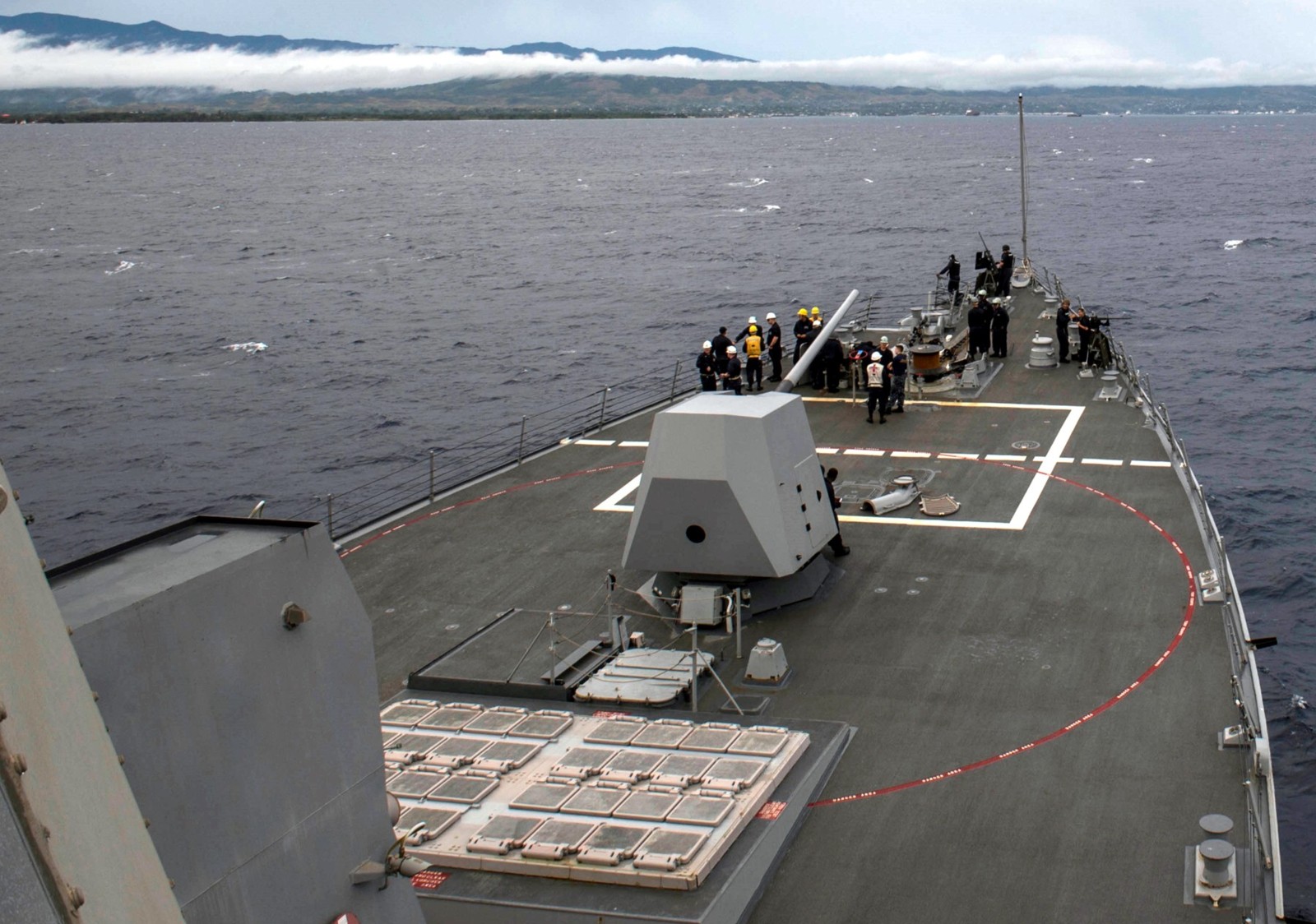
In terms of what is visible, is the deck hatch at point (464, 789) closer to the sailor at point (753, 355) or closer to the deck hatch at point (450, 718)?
the deck hatch at point (450, 718)

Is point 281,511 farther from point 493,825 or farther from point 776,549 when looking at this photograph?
point 493,825

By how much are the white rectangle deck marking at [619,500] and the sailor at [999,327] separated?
11760mm

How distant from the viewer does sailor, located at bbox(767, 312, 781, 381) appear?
2836 cm

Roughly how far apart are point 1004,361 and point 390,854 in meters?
25.1

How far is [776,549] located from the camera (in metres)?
15.3

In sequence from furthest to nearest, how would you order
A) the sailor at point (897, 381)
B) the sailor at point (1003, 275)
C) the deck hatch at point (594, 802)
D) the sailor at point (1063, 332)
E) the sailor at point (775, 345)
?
the sailor at point (1003, 275), the sailor at point (1063, 332), the sailor at point (775, 345), the sailor at point (897, 381), the deck hatch at point (594, 802)

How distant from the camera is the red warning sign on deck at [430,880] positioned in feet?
32.1

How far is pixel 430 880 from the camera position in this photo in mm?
9898

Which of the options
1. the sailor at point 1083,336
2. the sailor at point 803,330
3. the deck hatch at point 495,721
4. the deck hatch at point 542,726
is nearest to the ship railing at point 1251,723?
the deck hatch at point 542,726

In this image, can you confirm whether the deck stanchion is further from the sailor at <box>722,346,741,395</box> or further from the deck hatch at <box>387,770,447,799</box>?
the sailor at <box>722,346,741,395</box>

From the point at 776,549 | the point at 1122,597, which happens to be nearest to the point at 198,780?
the point at 776,549

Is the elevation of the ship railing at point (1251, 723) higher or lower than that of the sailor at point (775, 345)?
lower

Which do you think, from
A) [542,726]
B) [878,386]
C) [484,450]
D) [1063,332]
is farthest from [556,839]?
[484,450]

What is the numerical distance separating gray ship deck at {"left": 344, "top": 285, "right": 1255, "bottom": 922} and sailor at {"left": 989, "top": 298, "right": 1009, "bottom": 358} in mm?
5374
